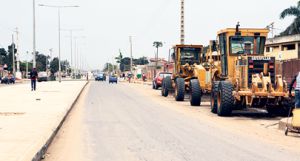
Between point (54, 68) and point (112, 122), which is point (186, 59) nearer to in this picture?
point (112, 122)

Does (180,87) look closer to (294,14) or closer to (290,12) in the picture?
(294,14)

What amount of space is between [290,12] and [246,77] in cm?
5450

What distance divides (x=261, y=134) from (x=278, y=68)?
18.5ft

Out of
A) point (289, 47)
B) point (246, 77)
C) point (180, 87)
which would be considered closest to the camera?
point (246, 77)

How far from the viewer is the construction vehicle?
17766 millimetres

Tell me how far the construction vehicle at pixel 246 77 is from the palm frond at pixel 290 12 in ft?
168

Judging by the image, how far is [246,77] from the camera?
61.0ft

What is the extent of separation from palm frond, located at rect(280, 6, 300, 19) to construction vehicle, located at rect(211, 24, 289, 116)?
2020 inches

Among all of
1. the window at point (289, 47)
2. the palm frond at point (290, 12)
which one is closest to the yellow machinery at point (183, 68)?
the window at point (289, 47)

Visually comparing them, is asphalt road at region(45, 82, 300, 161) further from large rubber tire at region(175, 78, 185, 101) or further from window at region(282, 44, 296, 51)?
window at region(282, 44, 296, 51)

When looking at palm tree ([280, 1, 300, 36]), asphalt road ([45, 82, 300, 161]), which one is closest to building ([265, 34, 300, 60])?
palm tree ([280, 1, 300, 36])

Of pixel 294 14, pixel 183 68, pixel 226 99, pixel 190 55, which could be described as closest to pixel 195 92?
pixel 226 99

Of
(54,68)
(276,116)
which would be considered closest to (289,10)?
(276,116)

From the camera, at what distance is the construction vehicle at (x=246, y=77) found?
1777 cm
